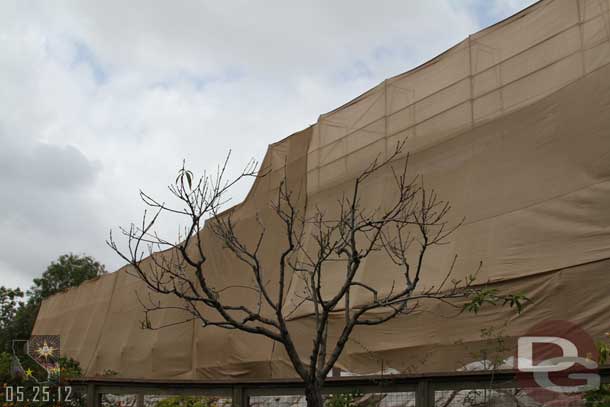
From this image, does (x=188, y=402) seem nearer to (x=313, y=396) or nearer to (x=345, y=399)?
(x=345, y=399)

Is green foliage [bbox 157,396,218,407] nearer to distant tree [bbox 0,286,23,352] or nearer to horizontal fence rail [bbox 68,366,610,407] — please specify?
horizontal fence rail [bbox 68,366,610,407]

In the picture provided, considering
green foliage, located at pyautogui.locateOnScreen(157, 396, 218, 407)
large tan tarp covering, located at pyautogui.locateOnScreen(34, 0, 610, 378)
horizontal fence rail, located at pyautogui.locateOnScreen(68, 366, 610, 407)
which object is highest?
large tan tarp covering, located at pyautogui.locateOnScreen(34, 0, 610, 378)

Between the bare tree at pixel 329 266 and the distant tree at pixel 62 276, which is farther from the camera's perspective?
the distant tree at pixel 62 276

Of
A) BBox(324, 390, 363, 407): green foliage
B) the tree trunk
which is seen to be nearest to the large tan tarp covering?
BBox(324, 390, 363, 407): green foliage

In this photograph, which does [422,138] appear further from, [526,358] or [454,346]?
[526,358]

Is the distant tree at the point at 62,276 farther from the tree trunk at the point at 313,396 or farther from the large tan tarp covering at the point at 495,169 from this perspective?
the tree trunk at the point at 313,396

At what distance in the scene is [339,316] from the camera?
12727 mm

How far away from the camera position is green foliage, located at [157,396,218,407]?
21.6 ft

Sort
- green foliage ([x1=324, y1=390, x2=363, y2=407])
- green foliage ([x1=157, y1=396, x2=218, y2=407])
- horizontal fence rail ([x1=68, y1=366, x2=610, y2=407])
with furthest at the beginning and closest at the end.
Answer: green foliage ([x1=157, y1=396, x2=218, y2=407])
green foliage ([x1=324, y1=390, x2=363, y2=407])
horizontal fence rail ([x1=68, y1=366, x2=610, y2=407])

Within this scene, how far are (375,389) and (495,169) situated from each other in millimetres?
6202

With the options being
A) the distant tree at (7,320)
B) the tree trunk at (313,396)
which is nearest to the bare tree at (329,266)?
the tree trunk at (313,396)

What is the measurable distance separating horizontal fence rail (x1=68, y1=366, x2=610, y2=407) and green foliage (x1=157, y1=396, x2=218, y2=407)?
0.04 metres

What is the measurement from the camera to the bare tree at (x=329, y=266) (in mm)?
5305

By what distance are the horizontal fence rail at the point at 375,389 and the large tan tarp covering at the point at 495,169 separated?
410cm
